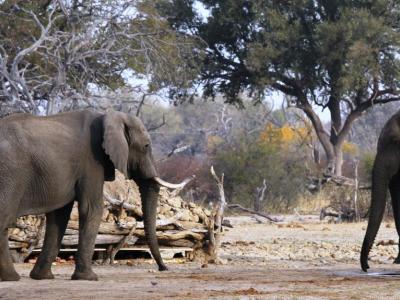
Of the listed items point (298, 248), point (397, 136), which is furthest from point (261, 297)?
point (298, 248)

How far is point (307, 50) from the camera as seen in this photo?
118 ft

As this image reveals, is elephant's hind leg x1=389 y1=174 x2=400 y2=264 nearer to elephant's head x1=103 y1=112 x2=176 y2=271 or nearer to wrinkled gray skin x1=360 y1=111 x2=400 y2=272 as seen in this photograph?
wrinkled gray skin x1=360 y1=111 x2=400 y2=272

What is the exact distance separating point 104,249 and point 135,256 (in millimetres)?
754

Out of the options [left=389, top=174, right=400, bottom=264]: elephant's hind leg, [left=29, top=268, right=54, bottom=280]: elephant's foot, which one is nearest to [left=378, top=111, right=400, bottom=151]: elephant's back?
[left=389, top=174, right=400, bottom=264]: elephant's hind leg

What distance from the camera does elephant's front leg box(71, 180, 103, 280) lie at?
1145cm

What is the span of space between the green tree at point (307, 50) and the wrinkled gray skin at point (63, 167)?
23079mm

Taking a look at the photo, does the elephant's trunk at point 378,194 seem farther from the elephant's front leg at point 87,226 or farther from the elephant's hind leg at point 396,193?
the elephant's front leg at point 87,226

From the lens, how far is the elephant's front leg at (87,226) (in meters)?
11.4

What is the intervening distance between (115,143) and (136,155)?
26.0 inches

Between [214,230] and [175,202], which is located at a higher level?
[175,202]

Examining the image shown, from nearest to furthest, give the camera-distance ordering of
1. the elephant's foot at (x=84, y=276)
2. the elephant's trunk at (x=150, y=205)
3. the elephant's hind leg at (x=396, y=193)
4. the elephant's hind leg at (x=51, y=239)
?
the elephant's foot at (x=84, y=276), the elephant's hind leg at (x=396, y=193), the elephant's hind leg at (x=51, y=239), the elephant's trunk at (x=150, y=205)

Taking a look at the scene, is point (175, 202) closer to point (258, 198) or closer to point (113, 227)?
point (113, 227)

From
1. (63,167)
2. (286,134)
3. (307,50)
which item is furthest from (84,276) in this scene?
(286,134)

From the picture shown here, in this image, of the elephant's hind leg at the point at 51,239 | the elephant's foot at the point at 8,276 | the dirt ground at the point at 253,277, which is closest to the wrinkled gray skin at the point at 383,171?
the dirt ground at the point at 253,277
